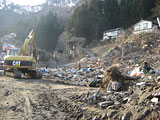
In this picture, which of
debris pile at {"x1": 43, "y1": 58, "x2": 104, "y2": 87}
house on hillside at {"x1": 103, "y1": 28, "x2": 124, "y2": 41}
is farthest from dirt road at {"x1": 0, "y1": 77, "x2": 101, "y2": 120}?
house on hillside at {"x1": 103, "y1": 28, "x2": 124, "y2": 41}

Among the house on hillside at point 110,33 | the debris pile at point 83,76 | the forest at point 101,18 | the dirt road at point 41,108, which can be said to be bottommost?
Result: the dirt road at point 41,108

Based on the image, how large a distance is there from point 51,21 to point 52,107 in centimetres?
4360

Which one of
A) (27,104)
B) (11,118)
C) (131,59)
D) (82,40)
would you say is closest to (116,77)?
(27,104)

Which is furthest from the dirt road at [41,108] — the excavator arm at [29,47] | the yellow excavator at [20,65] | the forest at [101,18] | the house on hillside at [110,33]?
the forest at [101,18]

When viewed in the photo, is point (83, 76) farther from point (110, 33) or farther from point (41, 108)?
point (110, 33)

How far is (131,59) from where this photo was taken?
14289 mm

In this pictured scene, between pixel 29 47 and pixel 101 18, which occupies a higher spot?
pixel 101 18

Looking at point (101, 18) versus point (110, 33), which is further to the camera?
point (101, 18)

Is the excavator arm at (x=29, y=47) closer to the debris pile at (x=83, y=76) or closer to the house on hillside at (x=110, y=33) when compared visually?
the debris pile at (x=83, y=76)

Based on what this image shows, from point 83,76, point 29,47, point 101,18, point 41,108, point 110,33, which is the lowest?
point 41,108

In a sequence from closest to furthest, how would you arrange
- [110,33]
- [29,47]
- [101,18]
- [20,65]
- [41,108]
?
[41,108] < [20,65] < [29,47] < [110,33] < [101,18]

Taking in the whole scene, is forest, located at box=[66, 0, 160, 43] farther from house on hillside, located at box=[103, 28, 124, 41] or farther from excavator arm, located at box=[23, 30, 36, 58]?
excavator arm, located at box=[23, 30, 36, 58]

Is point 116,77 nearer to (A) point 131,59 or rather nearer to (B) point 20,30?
(A) point 131,59

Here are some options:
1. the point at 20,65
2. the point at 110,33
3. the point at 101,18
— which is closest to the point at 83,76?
the point at 20,65
